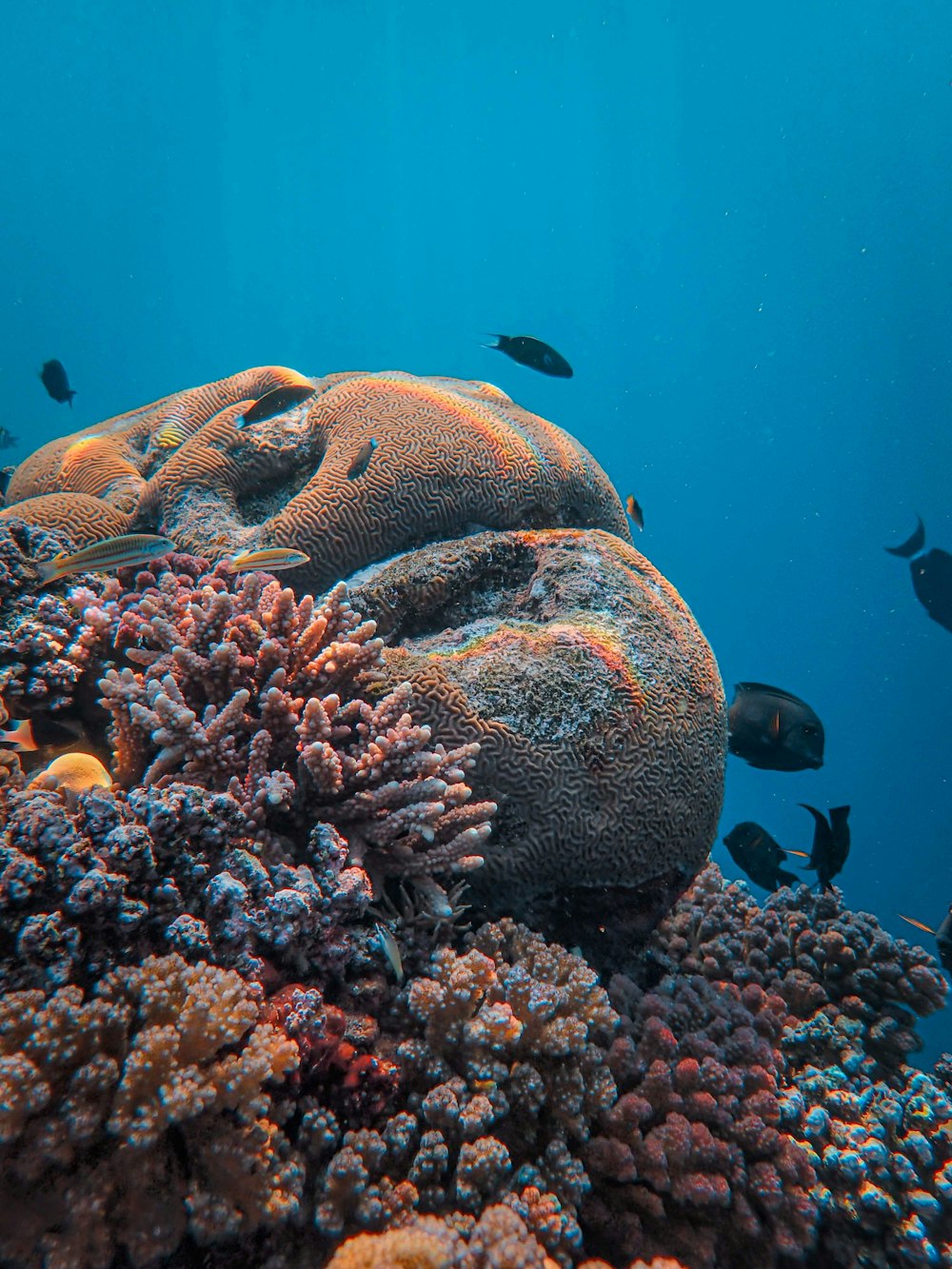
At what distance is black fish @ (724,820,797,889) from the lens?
5668 mm

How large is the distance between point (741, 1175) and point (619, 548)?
357cm

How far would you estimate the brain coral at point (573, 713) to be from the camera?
3.28 m

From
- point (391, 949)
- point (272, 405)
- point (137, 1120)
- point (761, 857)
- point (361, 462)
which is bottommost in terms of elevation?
point (137, 1120)

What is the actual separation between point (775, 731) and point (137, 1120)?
17.0 ft

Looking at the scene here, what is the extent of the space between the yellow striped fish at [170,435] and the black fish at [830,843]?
6209 millimetres

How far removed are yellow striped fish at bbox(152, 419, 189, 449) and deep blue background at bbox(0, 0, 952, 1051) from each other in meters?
43.3

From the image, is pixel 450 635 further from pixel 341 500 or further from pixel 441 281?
pixel 441 281

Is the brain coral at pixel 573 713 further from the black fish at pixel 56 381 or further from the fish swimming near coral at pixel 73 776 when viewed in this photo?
the black fish at pixel 56 381

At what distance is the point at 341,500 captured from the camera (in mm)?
4617

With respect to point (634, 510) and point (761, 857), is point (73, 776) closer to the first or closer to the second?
point (761, 857)

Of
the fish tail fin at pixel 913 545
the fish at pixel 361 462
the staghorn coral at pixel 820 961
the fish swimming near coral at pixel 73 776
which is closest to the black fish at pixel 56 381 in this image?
the fish at pixel 361 462

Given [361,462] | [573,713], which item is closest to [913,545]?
[573,713]

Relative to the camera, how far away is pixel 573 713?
3418 mm

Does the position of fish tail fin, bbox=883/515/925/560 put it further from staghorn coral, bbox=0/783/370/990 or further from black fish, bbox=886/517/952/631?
staghorn coral, bbox=0/783/370/990
